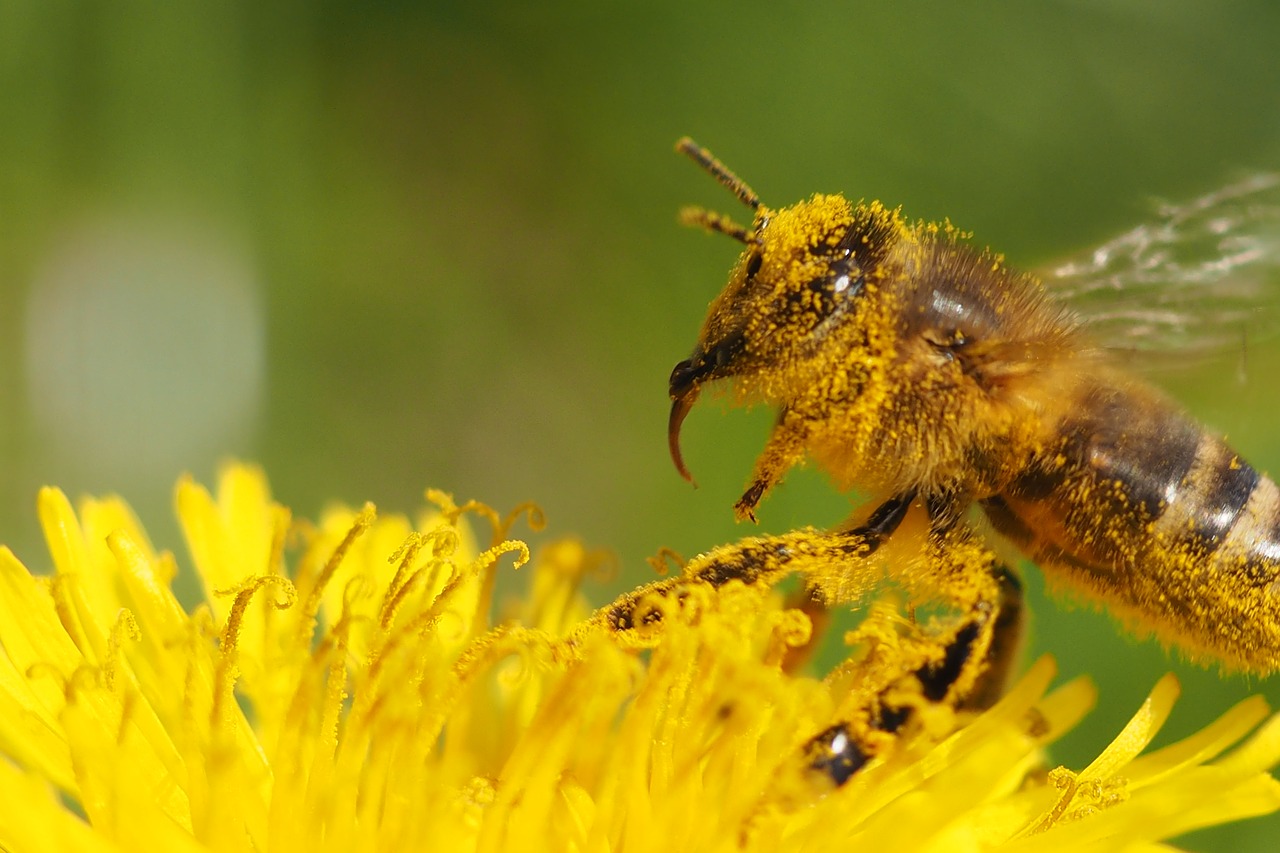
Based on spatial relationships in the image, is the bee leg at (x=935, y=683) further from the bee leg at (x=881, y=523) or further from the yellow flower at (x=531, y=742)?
the bee leg at (x=881, y=523)

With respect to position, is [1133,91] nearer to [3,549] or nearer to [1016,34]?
[1016,34]

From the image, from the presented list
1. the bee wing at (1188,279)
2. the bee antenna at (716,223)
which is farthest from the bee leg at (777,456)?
the bee wing at (1188,279)

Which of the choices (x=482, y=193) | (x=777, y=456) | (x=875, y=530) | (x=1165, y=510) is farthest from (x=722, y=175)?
(x=482, y=193)

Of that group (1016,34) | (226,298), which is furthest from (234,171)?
(1016,34)

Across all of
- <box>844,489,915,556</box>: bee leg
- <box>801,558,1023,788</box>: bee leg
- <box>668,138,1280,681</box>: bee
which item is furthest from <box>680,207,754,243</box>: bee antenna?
<box>801,558,1023,788</box>: bee leg

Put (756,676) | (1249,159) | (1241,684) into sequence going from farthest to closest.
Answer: (1249,159), (1241,684), (756,676)

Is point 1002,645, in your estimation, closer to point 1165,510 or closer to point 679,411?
point 1165,510
